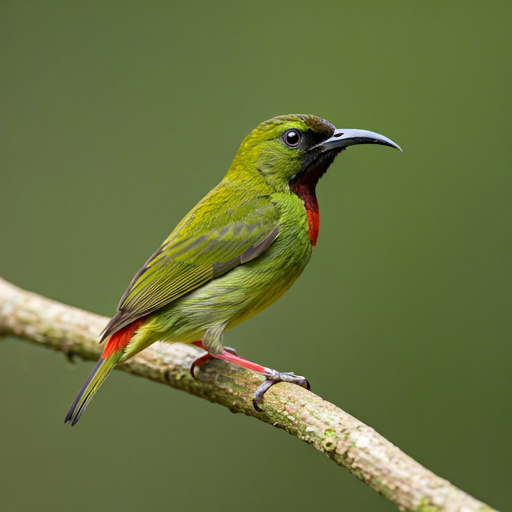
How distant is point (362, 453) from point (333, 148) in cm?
135

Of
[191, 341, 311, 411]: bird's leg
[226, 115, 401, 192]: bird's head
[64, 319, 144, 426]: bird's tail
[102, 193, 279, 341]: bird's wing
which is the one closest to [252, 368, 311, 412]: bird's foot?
[191, 341, 311, 411]: bird's leg

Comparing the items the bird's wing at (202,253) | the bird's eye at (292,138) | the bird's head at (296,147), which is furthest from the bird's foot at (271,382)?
→ the bird's eye at (292,138)

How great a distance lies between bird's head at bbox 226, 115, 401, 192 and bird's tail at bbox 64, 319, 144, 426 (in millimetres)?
921

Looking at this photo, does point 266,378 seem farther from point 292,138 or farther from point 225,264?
point 292,138

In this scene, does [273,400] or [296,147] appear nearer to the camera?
[273,400]

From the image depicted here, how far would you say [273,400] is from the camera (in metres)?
2.31

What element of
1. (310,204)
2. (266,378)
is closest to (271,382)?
(266,378)

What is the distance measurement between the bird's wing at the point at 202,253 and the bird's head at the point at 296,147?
0.16 metres

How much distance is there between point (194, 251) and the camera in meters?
2.45

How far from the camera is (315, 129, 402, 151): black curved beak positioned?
2.47 m

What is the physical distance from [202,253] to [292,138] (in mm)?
683

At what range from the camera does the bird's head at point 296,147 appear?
2488 mm

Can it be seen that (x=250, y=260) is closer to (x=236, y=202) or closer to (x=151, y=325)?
(x=236, y=202)

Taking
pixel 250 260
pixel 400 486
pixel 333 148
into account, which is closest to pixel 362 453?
pixel 400 486
